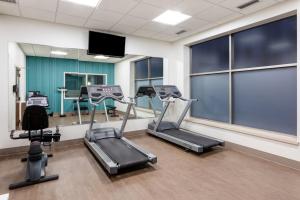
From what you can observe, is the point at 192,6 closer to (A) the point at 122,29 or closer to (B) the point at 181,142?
(A) the point at 122,29

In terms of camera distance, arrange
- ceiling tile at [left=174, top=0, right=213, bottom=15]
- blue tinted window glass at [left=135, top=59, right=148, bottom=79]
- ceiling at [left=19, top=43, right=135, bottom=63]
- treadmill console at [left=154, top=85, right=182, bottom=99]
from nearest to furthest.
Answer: ceiling tile at [left=174, top=0, right=213, bottom=15] → ceiling at [left=19, top=43, right=135, bottom=63] → treadmill console at [left=154, top=85, right=182, bottom=99] → blue tinted window glass at [left=135, top=59, right=148, bottom=79]

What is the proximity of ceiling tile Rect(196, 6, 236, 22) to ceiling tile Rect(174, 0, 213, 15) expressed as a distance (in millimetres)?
160

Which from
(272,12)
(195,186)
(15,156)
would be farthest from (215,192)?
(15,156)

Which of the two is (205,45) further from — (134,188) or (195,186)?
(134,188)

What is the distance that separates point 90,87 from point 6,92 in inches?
67.5

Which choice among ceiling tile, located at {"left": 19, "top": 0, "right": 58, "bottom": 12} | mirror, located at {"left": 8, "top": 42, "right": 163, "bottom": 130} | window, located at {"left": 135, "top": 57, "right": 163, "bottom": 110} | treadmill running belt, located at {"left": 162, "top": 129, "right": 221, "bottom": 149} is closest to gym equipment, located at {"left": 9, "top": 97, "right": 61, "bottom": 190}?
mirror, located at {"left": 8, "top": 42, "right": 163, "bottom": 130}

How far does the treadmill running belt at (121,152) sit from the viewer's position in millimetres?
3193

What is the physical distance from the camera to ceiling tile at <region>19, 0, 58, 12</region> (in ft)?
11.2

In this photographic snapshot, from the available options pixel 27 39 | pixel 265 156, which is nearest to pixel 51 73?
pixel 27 39

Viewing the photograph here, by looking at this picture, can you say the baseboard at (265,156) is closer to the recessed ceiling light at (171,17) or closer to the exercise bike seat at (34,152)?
the recessed ceiling light at (171,17)

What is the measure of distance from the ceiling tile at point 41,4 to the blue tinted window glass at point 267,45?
4.07m

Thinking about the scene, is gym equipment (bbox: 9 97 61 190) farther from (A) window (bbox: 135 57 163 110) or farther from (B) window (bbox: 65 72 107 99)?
(A) window (bbox: 135 57 163 110)

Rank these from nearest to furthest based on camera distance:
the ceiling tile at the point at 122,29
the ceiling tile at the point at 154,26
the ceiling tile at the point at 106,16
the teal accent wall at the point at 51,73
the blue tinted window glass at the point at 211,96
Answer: the ceiling tile at the point at 106,16 → the teal accent wall at the point at 51,73 → the ceiling tile at the point at 154,26 → the ceiling tile at the point at 122,29 → the blue tinted window glass at the point at 211,96

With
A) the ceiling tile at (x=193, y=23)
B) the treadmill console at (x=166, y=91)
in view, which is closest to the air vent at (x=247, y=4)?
the ceiling tile at (x=193, y=23)
